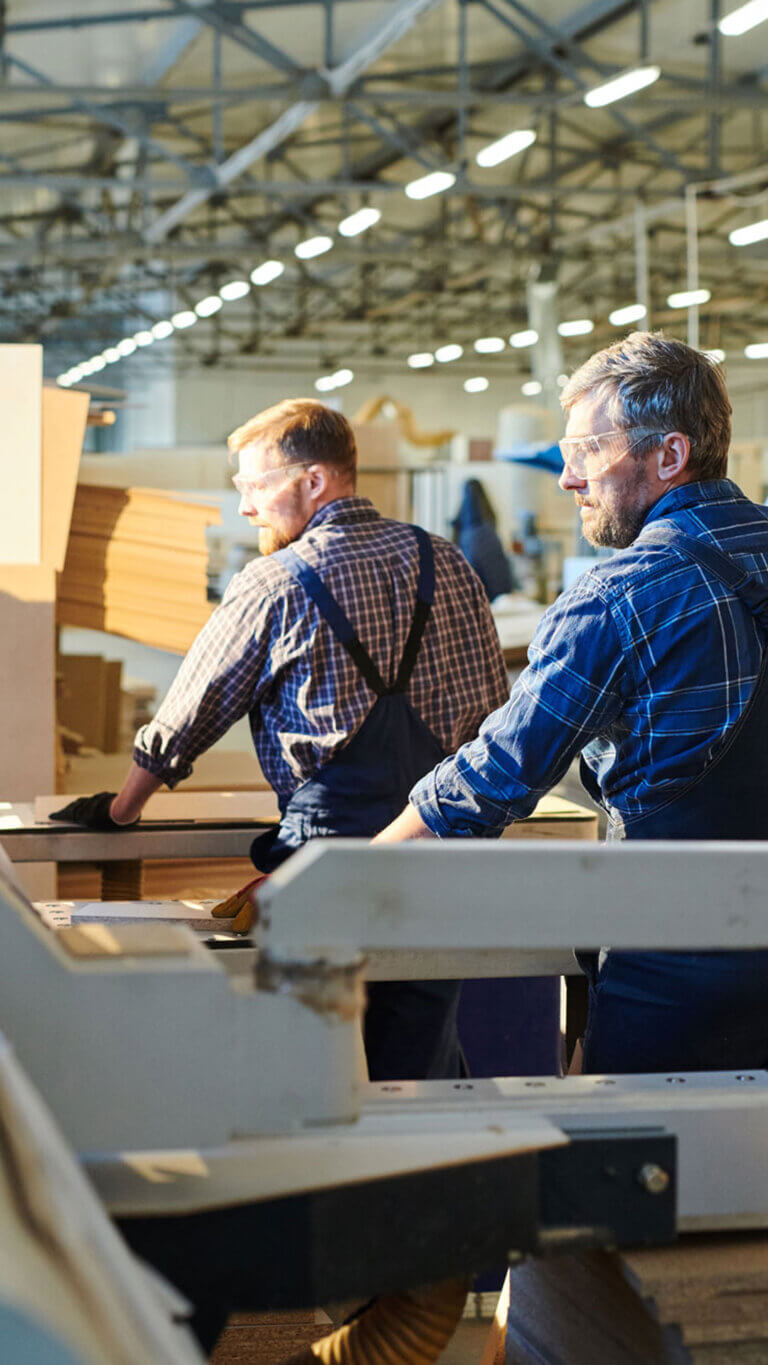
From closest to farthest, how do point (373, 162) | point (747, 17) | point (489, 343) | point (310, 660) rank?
point (310, 660)
point (747, 17)
point (373, 162)
point (489, 343)

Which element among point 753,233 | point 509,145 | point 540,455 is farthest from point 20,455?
point 753,233

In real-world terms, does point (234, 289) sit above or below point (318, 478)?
above

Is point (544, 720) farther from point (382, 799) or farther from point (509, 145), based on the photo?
point (509, 145)

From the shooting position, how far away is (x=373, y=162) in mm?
14750

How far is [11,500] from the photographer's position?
2744 mm

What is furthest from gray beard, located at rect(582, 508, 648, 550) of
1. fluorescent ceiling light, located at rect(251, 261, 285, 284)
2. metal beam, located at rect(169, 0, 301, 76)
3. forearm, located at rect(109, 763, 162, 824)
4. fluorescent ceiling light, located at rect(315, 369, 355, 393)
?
fluorescent ceiling light, located at rect(315, 369, 355, 393)

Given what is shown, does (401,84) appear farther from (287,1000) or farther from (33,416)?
(287,1000)

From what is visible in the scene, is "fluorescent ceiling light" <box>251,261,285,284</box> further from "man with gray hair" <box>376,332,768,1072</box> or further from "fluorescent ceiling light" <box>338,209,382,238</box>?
"man with gray hair" <box>376,332,768,1072</box>

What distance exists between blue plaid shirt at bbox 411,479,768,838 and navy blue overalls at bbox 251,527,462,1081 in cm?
77

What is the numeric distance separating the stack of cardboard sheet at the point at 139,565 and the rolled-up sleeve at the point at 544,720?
163 cm

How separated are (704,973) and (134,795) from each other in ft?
3.94

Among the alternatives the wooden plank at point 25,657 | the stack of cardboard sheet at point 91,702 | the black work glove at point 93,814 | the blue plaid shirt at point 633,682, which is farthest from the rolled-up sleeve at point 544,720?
the stack of cardboard sheet at point 91,702

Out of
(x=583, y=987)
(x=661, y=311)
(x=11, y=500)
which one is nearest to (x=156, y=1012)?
(x=583, y=987)

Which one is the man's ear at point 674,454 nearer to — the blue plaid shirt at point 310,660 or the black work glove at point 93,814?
the blue plaid shirt at point 310,660
